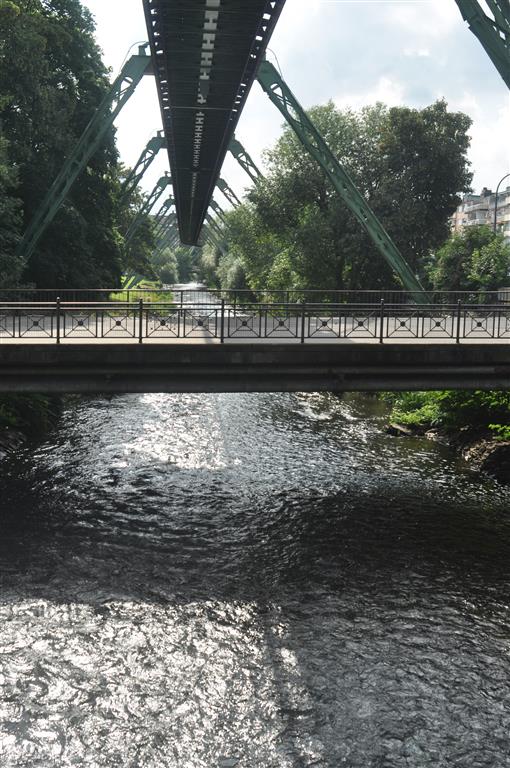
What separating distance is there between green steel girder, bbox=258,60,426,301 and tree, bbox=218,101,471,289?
43.8 ft

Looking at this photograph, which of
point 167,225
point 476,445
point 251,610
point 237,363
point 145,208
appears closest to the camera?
point 251,610

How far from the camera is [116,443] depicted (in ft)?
70.1

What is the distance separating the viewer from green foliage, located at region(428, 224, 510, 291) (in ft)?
128

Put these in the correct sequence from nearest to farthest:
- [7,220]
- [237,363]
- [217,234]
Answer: [237,363] → [7,220] → [217,234]

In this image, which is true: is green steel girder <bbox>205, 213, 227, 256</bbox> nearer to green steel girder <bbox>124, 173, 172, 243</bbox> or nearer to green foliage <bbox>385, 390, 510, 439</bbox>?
green steel girder <bbox>124, 173, 172, 243</bbox>

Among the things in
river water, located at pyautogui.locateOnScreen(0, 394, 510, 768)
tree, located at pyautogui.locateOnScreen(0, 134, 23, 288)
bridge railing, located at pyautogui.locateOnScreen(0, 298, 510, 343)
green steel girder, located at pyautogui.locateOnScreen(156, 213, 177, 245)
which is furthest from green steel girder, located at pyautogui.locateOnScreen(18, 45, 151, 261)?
green steel girder, located at pyautogui.locateOnScreen(156, 213, 177, 245)

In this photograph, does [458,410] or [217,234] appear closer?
[458,410]

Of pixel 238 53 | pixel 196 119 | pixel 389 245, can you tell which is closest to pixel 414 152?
pixel 389 245

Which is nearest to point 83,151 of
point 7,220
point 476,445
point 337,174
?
point 7,220

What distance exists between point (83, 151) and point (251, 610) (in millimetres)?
22361

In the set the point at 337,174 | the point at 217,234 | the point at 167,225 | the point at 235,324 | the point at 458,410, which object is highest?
the point at 167,225

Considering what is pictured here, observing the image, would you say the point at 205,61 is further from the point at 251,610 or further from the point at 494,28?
the point at 251,610

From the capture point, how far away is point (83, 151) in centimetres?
2884

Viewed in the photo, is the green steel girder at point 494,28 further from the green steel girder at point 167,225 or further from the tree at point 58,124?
the green steel girder at point 167,225
